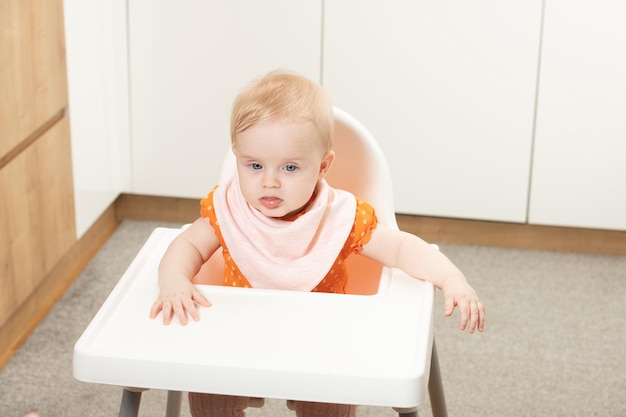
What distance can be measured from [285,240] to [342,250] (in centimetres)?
9

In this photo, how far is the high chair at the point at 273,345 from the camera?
3.46 ft

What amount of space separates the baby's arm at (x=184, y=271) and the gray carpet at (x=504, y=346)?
0.66 m

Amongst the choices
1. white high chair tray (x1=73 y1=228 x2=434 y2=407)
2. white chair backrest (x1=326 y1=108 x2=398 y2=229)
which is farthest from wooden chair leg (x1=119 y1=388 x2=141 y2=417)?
white chair backrest (x1=326 y1=108 x2=398 y2=229)

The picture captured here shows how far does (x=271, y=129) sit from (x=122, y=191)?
160 centimetres

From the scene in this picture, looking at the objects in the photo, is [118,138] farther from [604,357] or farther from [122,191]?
[604,357]

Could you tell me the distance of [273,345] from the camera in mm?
1103

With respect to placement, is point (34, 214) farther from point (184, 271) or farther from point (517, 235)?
point (517, 235)

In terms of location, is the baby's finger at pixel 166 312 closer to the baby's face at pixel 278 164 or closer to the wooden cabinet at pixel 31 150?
the baby's face at pixel 278 164

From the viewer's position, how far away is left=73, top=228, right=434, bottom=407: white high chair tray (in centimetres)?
105

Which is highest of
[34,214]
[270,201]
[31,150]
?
[270,201]

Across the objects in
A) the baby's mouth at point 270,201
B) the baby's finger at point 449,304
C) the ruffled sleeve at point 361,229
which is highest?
the baby's mouth at point 270,201

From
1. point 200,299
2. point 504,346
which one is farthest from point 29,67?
point 504,346

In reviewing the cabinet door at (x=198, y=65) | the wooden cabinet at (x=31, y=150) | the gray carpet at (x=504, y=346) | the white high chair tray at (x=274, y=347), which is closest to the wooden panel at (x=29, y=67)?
the wooden cabinet at (x=31, y=150)

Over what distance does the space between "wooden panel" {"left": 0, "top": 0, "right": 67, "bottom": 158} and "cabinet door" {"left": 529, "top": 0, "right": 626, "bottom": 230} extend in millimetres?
1184
